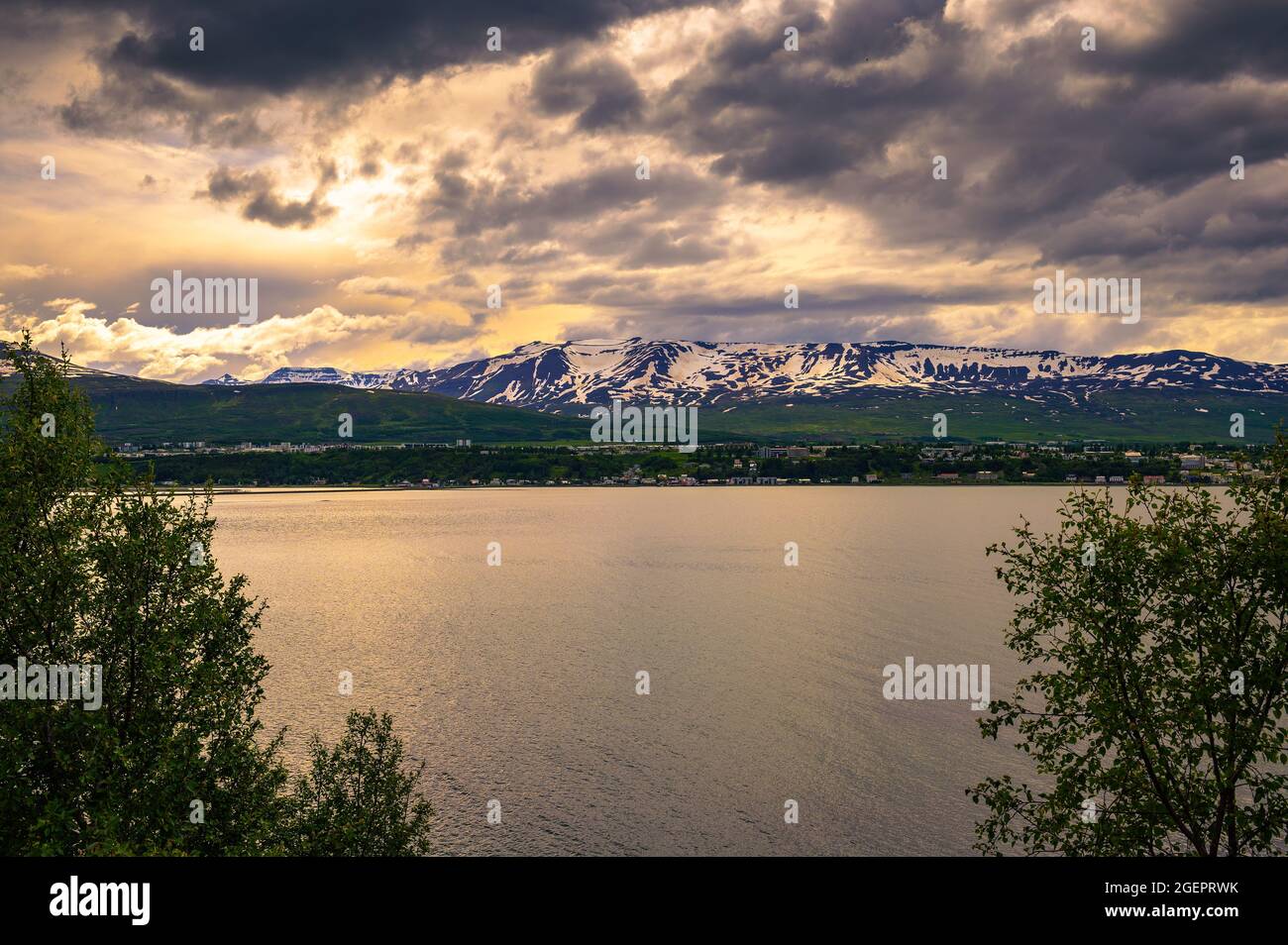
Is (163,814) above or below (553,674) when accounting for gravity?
above

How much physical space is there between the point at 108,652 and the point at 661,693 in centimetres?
5986

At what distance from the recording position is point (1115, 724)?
23094mm

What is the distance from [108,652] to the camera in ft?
94.4

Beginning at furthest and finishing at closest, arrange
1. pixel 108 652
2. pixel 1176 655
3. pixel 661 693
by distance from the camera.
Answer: pixel 661 693, pixel 108 652, pixel 1176 655

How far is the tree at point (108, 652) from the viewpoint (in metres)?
25.5

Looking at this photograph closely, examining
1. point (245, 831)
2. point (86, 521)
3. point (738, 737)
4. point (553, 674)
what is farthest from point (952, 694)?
point (86, 521)

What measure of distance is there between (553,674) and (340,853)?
192 feet

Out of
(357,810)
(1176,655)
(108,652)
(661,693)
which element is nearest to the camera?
(1176,655)

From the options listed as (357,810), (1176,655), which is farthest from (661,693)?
(1176,655)

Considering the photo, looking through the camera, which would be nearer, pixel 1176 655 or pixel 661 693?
pixel 1176 655

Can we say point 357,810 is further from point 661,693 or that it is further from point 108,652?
point 661,693

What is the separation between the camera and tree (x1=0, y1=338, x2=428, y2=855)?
25469mm

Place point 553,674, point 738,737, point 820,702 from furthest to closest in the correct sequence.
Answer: point 553,674 < point 820,702 < point 738,737
